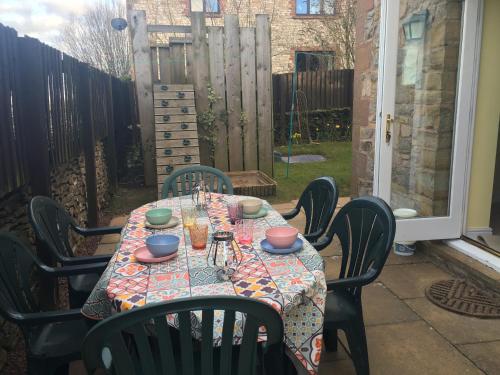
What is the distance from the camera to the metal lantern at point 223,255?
1590 millimetres

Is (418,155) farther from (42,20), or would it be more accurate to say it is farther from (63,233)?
(42,20)

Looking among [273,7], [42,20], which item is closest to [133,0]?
[42,20]

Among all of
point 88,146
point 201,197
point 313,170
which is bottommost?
point 313,170

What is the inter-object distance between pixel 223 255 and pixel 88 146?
315cm

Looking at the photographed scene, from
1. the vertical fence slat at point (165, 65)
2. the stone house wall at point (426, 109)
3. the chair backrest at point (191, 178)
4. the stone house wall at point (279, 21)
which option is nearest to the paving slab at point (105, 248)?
the chair backrest at point (191, 178)

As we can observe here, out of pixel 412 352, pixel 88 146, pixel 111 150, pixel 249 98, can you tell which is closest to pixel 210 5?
pixel 249 98

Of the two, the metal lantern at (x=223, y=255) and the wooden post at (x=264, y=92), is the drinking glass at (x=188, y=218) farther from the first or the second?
the wooden post at (x=264, y=92)

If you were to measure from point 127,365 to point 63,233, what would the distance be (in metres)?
1.49

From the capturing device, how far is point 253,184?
231 inches

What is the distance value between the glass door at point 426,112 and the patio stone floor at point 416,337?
0.67 metres

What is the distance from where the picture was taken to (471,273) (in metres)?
3.04

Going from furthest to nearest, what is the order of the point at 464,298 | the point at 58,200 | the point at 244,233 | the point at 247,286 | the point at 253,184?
the point at 253,184 → the point at 58,200 → the point at 464,298 → the point at 244,233 → the point at 247,286

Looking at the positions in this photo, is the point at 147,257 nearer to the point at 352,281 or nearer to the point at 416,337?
the point at 352,281

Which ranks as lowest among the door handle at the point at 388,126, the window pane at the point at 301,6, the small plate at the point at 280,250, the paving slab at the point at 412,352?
the paving slab at the point at 412,352
